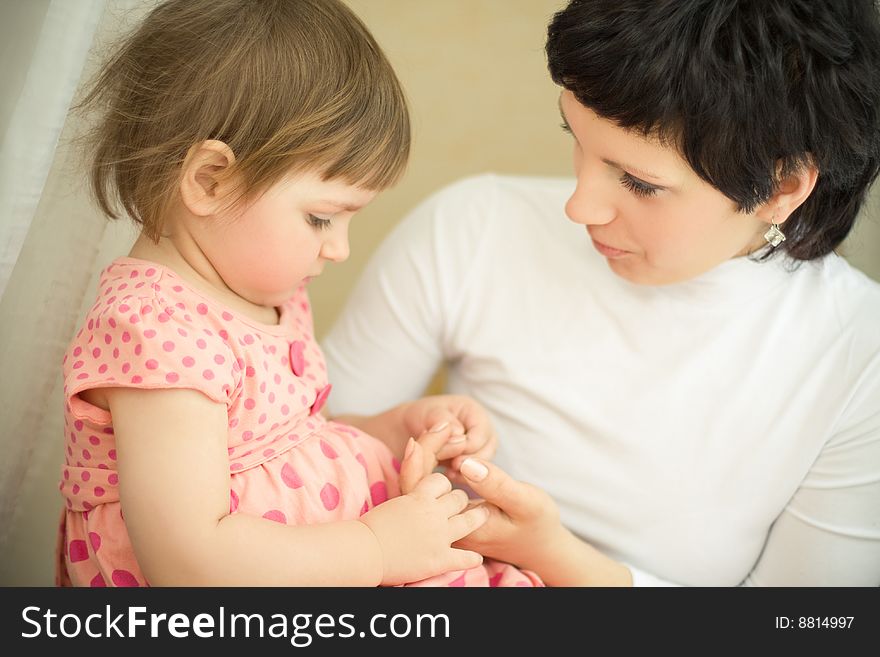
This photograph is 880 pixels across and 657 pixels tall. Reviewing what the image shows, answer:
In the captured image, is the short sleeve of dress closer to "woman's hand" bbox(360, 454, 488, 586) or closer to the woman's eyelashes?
"woman's hand" bbox(360, 454, 488, 586)


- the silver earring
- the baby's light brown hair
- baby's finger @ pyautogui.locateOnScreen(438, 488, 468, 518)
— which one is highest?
the baby's light brown hair

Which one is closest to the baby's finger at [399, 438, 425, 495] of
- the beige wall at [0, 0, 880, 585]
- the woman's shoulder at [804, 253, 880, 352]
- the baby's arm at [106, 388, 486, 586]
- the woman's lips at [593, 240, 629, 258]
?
the baby's arm at [106, 388, 486, 586]

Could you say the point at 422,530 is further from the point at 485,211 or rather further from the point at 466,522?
the point at 485,211

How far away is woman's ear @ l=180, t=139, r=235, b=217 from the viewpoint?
0.92 meters

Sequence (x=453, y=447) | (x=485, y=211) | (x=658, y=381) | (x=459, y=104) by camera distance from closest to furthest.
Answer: (x=453, y=447), (x=658, y=381), (x=485, y=211), (x=459, y=104)

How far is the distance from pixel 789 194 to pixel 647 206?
165 millimetres

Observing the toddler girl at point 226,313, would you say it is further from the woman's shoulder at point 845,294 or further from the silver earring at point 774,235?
the woman's shoulder at point 845,294

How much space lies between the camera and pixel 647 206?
3.51 ft

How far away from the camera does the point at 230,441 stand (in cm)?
96

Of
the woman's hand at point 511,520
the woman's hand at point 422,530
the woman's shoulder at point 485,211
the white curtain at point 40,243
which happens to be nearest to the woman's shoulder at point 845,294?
the woman's shoulder at point 485,211

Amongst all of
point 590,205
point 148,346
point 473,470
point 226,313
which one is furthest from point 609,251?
point 148,346
